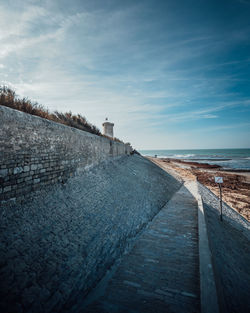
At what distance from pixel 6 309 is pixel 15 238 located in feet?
3.64

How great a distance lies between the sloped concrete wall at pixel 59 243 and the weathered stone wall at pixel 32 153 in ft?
1.17

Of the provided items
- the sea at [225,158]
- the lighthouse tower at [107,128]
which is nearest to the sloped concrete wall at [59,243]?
the lighthouse tower at [107,128]

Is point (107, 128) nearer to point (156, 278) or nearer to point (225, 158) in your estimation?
point (156, 278)

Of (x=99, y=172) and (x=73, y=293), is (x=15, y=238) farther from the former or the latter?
(x=99, y=172)

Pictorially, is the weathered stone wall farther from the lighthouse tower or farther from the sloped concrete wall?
the lighthouse tower

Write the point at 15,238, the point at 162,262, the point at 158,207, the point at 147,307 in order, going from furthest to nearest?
1. the point at 158,207
2. the point at 162,262
3. the point at 15,238
4. the point at 147,307

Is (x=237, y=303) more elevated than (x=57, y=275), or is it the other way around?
(x=57, y=275)

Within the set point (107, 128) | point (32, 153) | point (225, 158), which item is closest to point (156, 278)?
point (32, 153)

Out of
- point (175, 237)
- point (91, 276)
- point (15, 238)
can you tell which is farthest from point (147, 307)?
point (15, 238)

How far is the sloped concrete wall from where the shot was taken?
7.44ft

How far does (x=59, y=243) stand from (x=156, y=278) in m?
2.28

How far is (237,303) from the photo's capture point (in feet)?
10.3

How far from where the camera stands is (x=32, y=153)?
393cm

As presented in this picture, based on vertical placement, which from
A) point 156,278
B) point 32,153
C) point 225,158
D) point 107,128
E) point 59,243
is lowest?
point 156,278
